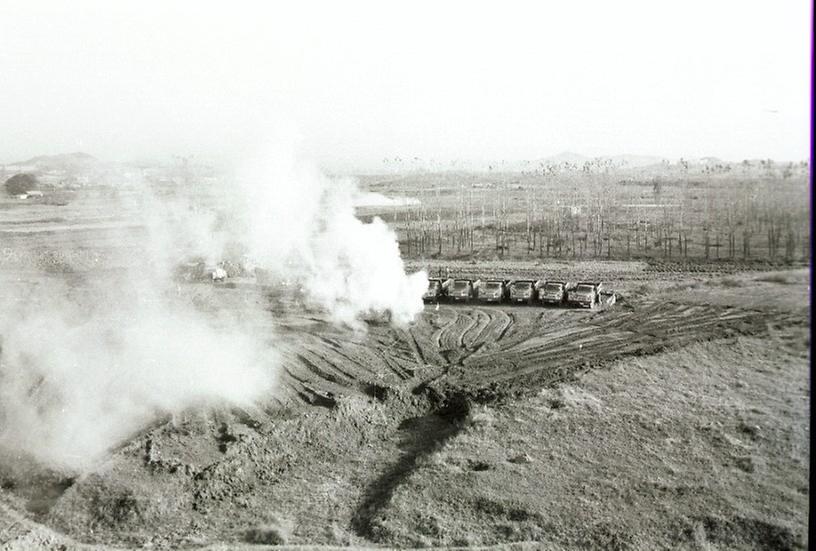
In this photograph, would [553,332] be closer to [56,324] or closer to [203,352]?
[203,352]

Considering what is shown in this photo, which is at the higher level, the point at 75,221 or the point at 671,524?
the point at 75,221

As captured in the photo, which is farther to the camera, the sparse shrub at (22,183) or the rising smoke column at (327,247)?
the sparse shrub at (22,183)

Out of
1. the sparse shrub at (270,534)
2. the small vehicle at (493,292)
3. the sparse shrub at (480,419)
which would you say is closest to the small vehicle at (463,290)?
the small vehicle at (493,292)

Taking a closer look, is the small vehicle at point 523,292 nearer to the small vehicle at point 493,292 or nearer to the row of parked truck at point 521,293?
the row of parked truck at point 521,293

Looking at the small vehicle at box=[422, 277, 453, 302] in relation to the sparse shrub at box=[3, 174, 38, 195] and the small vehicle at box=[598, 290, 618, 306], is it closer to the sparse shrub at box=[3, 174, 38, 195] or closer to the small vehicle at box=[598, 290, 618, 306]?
the small vehicle at box=[598, 290, 618, 306]

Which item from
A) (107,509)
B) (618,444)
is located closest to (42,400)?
(107,509)

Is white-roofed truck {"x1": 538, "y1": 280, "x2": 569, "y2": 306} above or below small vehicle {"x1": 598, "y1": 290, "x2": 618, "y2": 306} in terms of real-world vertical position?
above

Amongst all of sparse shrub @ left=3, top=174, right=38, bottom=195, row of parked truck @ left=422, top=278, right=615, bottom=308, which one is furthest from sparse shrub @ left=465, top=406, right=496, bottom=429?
sparse shrub @ left=3, top=174, right=38, bottom=195
